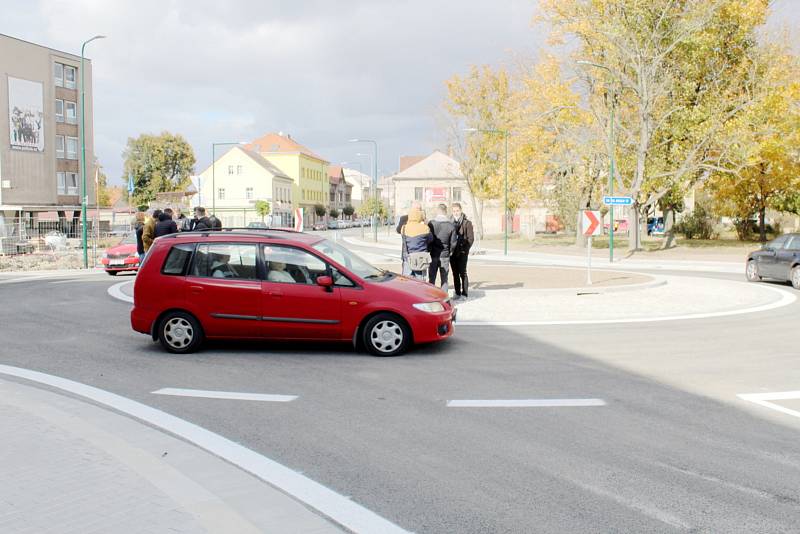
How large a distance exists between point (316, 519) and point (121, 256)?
2100 centimetres

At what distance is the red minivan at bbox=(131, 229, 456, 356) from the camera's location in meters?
9.16

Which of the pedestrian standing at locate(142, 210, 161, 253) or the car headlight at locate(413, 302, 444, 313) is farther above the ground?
the pedestrian standing at locate(142, 210, 161, 253)

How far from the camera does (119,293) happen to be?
669 inches

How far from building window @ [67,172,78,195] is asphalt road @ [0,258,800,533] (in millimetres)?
57956

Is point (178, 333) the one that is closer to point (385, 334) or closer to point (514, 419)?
point (385, 334)

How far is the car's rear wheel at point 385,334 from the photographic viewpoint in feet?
30.1

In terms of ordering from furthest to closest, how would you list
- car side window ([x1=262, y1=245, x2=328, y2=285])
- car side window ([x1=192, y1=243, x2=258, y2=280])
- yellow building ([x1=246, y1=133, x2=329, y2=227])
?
yellow building ([x1=246, y1=133, x2=329, y2=227]) → car side window ([x1=192, y1=243, x2=258, y2=280]) → car side window ([x1=262, y1=245, x2=328, y2=285])

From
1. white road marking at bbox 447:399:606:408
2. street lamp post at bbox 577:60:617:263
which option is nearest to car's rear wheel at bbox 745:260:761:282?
street lamp post at bbox 577:60:617:263

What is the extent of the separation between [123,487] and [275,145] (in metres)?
118

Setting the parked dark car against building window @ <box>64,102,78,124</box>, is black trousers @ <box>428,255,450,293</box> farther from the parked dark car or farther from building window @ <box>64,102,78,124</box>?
building window @ <box>64,102,78,124</box>

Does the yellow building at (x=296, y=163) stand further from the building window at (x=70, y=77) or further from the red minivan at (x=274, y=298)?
the red minivan at (x=274, y=298)

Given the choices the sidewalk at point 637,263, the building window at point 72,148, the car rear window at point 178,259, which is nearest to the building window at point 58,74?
the building window at point 72,148

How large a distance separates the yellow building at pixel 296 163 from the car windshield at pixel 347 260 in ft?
340

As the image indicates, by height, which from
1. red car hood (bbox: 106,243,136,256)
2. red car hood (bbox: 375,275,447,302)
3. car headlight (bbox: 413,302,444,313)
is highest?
red car hood (bbox: 106,243,136,256)
